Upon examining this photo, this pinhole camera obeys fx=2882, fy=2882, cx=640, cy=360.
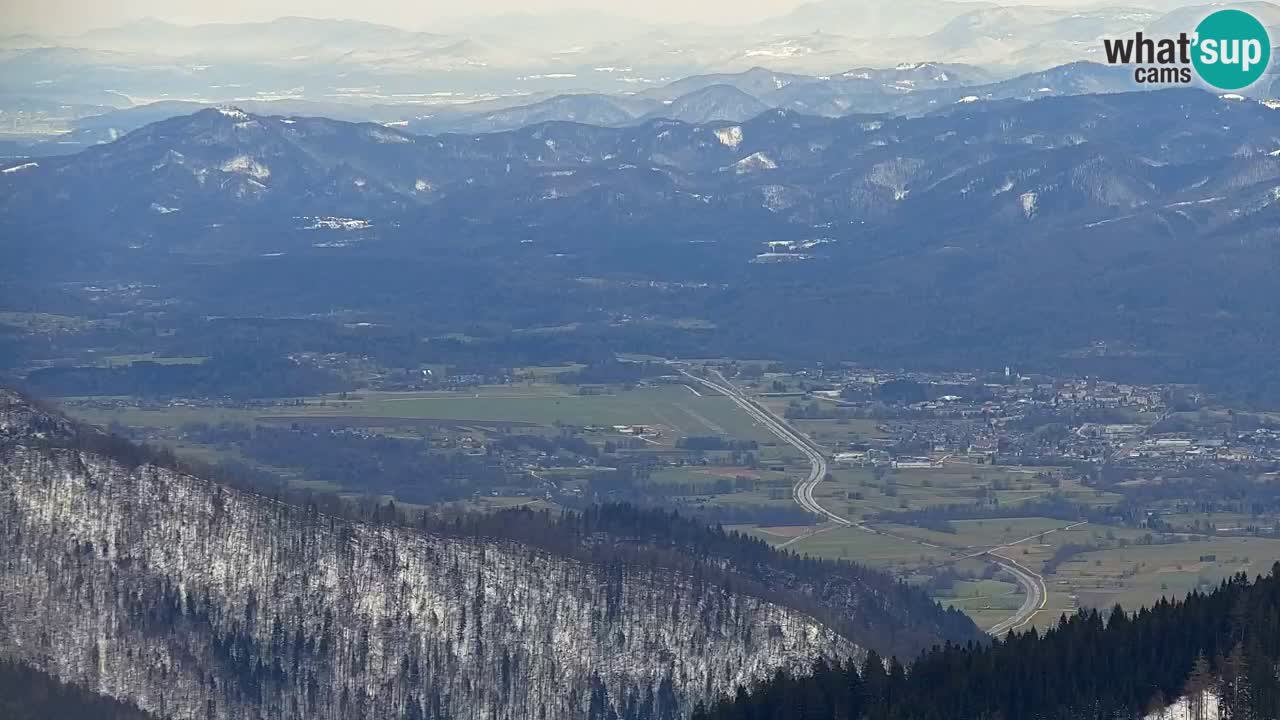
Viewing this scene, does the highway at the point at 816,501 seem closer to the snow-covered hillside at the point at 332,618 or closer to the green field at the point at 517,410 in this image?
the green field at the point at 517,410

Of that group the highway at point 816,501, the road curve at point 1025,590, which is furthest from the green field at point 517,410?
the road curve at point 1025,590

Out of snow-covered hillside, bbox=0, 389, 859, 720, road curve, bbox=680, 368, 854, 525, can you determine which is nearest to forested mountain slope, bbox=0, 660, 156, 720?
snow-covered hillside, bbox=0, 389, 859, 720

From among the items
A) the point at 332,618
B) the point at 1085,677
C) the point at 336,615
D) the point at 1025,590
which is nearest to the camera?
the point at 1085,677

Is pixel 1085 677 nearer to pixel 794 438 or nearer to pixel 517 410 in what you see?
pixel 794 438

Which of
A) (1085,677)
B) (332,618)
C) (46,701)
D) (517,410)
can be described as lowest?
(517,410)

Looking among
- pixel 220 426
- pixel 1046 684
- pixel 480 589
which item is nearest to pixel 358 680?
pixel 480 589

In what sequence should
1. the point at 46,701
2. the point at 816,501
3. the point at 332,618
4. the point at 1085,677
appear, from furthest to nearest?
the point at 816,501
the point at 332,618
the point at 46,701
the point at 1085,677

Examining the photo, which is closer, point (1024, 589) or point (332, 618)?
point (332, 618)

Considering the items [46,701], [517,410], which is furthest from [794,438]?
[46,701]
